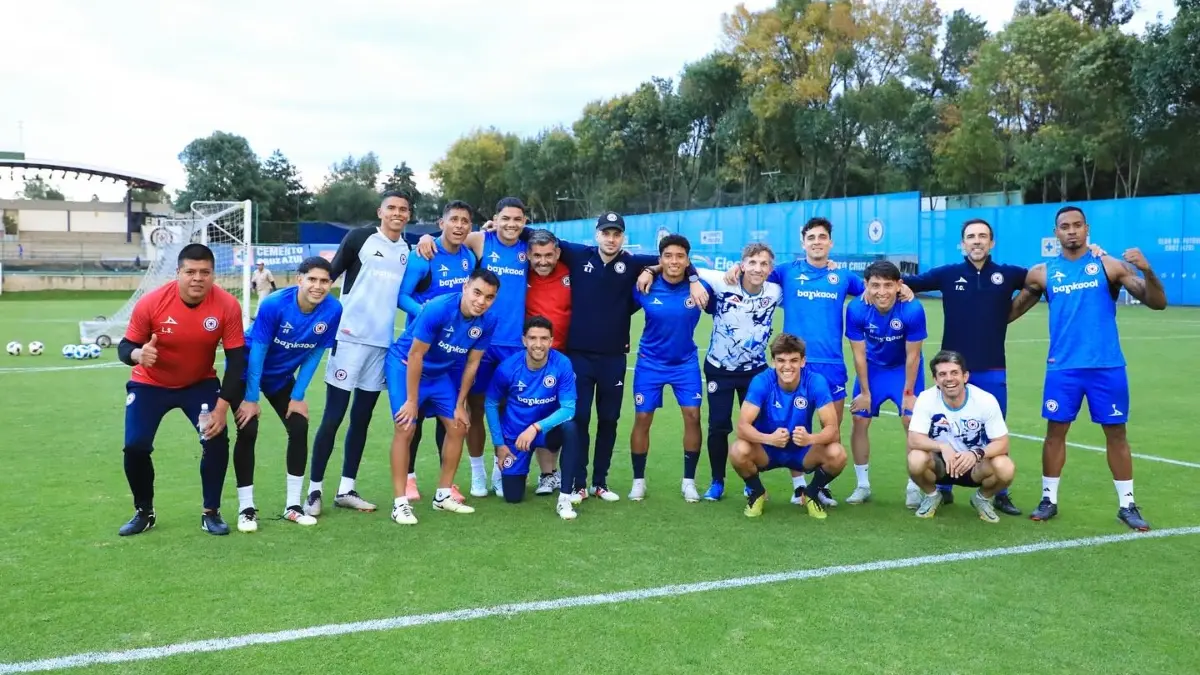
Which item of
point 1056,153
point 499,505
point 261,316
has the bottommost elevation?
point 499,505

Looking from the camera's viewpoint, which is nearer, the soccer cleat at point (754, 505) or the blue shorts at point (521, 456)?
the soccer cleat at point (754, 505)

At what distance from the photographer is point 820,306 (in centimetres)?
693


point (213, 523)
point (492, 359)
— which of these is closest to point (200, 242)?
point (492, 359)

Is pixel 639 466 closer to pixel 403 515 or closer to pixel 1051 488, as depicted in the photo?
pixel 403 515

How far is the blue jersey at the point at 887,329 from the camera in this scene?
6828 mm

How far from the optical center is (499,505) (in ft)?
22.1

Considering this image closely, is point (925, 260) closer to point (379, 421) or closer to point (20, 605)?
point (379, 421)

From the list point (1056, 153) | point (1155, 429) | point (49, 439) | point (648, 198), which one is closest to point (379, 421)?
point (49, 439)

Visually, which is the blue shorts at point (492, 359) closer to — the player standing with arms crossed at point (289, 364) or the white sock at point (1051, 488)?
the player standing with arms crossed at point (289, 364)

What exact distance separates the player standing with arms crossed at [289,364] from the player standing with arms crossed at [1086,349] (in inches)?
189

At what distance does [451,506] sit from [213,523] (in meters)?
1.50

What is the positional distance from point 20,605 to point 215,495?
1.41 m

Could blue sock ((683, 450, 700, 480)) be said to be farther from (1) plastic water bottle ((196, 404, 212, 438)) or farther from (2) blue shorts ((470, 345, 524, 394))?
(1) plastic water bottle ((196, 404, 212, 438))

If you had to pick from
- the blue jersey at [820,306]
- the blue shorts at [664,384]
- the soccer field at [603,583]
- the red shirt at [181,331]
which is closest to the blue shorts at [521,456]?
the soccer field at [603,583]
